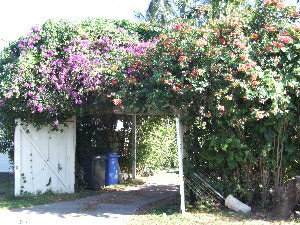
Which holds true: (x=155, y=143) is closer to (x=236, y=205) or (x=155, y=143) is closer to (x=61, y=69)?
(x=61, y=69)

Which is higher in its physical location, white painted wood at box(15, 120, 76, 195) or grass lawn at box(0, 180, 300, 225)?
white painted wood at box(15, 120, 76, 195)

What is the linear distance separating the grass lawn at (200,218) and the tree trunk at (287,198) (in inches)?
8.8

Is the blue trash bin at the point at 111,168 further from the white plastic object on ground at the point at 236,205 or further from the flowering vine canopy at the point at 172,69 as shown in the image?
the white plastic object on ground at the point at 236,205

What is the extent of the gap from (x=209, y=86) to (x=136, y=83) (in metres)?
1.64

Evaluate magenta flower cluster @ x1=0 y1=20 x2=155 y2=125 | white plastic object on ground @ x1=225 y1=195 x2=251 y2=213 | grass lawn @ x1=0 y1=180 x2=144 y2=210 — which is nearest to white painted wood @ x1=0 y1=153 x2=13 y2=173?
grass lawn @ x1=0 y1=180 x2=144 y2=210

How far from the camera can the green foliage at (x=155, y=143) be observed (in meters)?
14.9

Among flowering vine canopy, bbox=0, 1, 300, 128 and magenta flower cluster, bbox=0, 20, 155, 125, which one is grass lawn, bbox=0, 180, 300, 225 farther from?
magenta flower cluster, bbox=0, 20, 155, 125

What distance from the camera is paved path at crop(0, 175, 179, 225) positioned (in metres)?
Result: 7.72

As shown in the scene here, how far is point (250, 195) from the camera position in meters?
8.20

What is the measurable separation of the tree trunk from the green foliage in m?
7.52

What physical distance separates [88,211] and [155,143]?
7281 mm

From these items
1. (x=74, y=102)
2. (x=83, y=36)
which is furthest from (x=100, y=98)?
(x=83, y=36)

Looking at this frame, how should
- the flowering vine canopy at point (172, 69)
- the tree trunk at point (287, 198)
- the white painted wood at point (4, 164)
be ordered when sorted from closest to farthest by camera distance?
the flowering vine canopy at point (172, 69), the tree trunk at point (287, 198), the white painted wood at point (4, 164)

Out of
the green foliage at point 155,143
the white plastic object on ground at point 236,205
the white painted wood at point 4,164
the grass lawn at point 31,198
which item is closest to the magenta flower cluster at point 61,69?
the grass lawn at point 31,198
